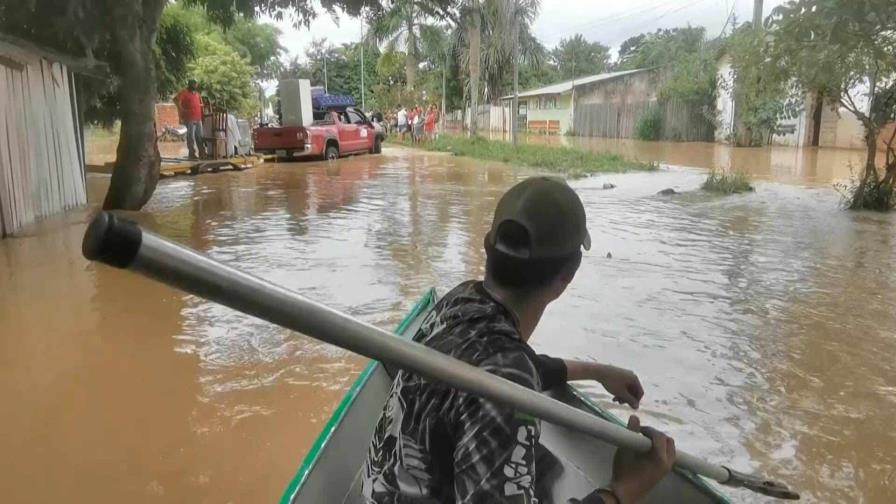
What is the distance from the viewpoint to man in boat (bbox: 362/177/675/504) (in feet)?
4.13

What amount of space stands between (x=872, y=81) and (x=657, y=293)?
6197mm

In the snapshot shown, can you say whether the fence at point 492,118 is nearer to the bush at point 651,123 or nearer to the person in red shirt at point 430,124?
the person in red shirt at point 430,124

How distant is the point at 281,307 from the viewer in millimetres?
969

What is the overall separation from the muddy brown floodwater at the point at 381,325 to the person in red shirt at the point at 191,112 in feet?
22.4

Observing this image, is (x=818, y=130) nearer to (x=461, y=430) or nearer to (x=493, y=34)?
(x=493, y=34)

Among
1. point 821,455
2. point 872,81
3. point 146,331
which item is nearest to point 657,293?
point 821,455

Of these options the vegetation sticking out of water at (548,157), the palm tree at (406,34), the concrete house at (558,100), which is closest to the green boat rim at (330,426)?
the vegetation sticking out of water at (548,157)

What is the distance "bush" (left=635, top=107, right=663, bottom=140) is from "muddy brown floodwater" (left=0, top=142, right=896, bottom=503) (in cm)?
2272

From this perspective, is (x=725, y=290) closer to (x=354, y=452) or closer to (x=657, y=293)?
(x=657, y=293)

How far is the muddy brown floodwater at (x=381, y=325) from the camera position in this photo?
10.9 feet

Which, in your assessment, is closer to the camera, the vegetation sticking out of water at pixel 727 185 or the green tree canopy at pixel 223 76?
the vegetation sticking out of water at pixel 727 185

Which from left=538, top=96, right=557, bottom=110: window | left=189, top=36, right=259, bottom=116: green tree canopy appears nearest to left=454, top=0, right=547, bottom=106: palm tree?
left=538, top=96, right=557, bottom=110: window

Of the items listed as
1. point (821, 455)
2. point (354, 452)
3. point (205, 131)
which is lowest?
point (821, 455)

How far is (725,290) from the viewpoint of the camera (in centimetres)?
621
